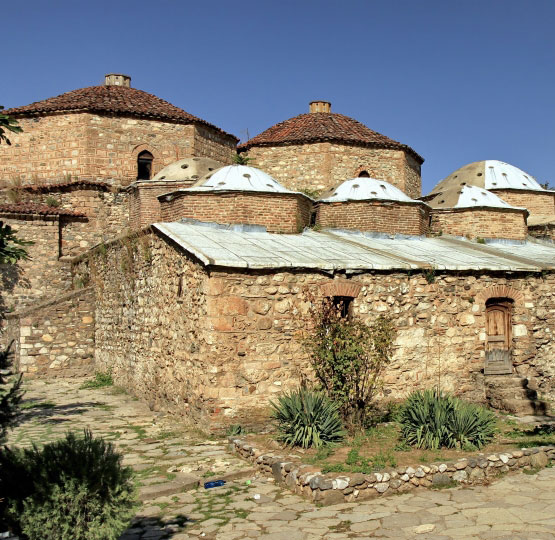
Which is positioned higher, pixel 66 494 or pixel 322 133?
pixel 322 133

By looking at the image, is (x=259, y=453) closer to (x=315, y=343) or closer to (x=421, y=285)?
(x=315, y=343)

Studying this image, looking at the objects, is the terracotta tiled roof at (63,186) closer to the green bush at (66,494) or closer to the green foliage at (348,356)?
the green foliage at (348,356)

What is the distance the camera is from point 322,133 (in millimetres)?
21875

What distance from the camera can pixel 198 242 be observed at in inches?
408

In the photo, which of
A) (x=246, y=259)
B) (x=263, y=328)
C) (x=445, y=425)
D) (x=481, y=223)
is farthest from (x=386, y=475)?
(x=481, y=223)

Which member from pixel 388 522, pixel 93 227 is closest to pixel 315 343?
pixel 388 522

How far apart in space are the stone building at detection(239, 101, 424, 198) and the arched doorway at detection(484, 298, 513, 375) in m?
10.1

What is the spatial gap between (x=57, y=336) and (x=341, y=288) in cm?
852

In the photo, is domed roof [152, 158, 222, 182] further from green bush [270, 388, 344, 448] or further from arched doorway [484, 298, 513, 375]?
green bush [270, 388, 344, 448]

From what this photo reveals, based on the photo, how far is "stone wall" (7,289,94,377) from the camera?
585 inches

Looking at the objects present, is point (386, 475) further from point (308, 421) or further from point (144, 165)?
point (144, 165)

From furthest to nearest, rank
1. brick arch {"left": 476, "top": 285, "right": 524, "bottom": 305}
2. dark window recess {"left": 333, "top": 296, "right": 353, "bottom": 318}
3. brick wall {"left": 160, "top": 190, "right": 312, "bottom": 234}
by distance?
brick wall {"left": 160, "top": 190, "right": 312, "bottom": 234} → brick arch {"left": 476, "top": 285, "right": 524, "bottom": 305} → dark window recess {"left": 333, "top": 296, "right": 353, "bottom": 318}

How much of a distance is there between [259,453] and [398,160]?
1696 centimetres

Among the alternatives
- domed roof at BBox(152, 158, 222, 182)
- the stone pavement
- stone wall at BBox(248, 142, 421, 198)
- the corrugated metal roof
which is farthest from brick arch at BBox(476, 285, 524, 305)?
stone wall at BBox(248, 142, 421, 198)
